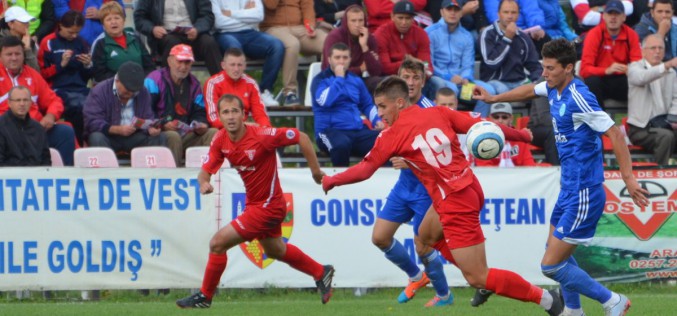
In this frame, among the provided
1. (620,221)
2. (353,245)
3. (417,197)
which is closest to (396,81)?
(417,197)

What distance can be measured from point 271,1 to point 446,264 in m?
5.06

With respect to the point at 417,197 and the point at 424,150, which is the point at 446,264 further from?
the point at 424,150

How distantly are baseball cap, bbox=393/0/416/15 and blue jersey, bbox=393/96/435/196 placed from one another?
4507 mm

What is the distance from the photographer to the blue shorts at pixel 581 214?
8.55m

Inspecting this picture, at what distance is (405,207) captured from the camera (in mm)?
10359

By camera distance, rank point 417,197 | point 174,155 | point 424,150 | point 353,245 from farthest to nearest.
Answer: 1. point 174,155
2. point 353,245
3. point 417,197
4. point 424,150

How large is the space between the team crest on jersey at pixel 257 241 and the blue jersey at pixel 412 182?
7.23 feet

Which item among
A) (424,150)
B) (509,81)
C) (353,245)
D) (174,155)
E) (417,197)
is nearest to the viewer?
(424,150)

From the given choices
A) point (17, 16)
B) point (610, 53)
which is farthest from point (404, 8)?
point (17, 16)

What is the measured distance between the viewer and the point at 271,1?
15680mm

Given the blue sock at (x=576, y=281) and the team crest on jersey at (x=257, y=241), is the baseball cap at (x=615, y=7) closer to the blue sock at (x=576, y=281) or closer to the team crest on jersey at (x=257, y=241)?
the team crest on jersey at (x=257, y=241)

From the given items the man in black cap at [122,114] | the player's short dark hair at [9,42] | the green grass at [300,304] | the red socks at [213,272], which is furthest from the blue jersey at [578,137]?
the player's short dark hair at [9,42]

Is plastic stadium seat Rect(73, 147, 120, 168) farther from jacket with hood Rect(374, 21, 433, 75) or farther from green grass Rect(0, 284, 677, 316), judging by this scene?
jacket with hood Rect(374, 21, 433, 75)

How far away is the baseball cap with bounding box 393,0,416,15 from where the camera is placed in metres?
14.7
